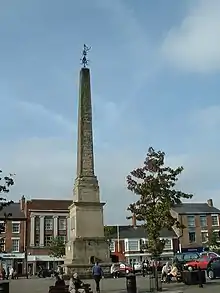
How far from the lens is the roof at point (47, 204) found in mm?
76562

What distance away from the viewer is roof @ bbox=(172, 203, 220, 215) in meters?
78.5

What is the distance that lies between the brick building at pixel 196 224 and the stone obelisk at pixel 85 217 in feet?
158

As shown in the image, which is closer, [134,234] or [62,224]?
[62,224]

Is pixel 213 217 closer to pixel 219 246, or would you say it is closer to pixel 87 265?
pixel 219 246

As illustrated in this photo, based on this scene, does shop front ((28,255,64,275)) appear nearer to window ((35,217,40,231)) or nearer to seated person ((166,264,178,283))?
window ((35,217,40,231))

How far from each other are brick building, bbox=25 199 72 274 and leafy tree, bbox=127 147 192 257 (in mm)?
50771

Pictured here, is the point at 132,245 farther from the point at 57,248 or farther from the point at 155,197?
the point at 155,197

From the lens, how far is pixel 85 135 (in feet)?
105

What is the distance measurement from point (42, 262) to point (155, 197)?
54.0m

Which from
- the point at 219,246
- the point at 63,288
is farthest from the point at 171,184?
the point at 219,246

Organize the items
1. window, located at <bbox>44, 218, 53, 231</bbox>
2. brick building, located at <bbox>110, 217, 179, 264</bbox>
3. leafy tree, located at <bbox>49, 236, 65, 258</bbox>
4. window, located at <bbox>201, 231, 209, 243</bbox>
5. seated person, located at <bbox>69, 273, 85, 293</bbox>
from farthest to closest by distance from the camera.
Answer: window, located at <bbox>201, 231, 209, 243</bbox> → brick building, located at <bbox>110, 217, 179, 264</bbox> → window, located at <bbox>44, 218, 53, 231</bbox> → leafy tree, located at <bbox>49, 236, 65, 258</bbox> → seated person, located at <bbox>69, 273, 85, 293</bbox>

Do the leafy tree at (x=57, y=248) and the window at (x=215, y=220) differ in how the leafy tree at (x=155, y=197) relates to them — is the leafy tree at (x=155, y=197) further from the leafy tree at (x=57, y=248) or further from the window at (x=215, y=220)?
the window at (x=215, y=220)

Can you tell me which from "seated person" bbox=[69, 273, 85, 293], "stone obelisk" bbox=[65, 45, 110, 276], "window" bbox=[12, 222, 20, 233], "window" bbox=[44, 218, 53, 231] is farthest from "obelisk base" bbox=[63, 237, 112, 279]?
"window" bbox=[44, 218, 53, 231]

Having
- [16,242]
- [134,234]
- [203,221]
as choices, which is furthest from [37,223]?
[203,221]
